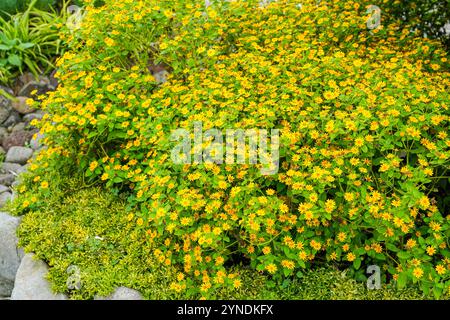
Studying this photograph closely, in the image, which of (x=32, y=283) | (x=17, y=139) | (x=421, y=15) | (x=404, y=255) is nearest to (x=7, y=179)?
(x=17, y=139)

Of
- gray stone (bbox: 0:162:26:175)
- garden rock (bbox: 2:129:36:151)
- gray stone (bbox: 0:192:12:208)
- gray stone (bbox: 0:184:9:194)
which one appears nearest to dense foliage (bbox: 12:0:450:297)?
gray stone (bbox: 0:192:12:208)

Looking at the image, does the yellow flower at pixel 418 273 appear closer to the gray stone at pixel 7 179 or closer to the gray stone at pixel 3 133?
the gray stone at pixel 7 179

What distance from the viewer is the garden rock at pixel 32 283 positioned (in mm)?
2811

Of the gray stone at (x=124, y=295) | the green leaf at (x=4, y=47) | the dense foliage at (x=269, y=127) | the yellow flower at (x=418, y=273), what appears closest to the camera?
the yellow flower at (x=418, y=273)

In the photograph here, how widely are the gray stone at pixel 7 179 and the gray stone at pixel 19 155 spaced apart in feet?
0.61

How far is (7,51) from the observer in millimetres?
4953

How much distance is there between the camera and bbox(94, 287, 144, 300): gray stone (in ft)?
8.82

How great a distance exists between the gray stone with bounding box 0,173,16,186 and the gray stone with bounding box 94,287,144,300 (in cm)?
196

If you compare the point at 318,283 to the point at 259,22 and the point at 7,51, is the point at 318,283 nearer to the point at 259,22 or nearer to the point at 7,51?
the point at 259,22

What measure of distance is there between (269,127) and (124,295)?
134cm

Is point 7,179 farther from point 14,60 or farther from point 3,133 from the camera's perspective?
point 14,60

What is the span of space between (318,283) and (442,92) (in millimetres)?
1507

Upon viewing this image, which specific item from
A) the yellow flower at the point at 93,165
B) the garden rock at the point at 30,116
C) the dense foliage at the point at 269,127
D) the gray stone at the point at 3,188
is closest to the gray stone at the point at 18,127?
the garden rock at the point at 30,116

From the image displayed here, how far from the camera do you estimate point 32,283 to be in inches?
113
